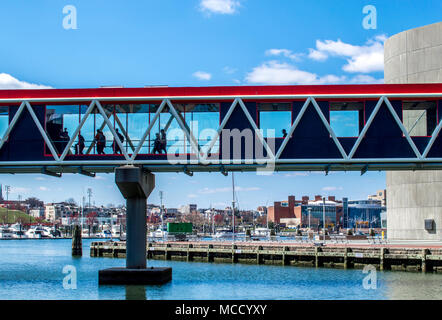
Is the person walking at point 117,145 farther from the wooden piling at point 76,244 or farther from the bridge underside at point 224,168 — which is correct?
the wooden piling at point 76,244

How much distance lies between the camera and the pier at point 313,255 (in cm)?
4994

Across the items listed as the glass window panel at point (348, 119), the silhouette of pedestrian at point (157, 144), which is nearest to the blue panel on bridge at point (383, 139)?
the glass window panel at point (348, 119)

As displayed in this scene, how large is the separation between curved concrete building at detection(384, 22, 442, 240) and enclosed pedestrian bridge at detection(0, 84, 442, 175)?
81.0 ft

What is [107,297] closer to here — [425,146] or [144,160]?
[144,160]

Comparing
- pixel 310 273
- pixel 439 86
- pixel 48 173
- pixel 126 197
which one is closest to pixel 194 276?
pixel 310 273

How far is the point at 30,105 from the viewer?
36312 mm

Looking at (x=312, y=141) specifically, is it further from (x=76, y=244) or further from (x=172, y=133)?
(x=76, y=244)

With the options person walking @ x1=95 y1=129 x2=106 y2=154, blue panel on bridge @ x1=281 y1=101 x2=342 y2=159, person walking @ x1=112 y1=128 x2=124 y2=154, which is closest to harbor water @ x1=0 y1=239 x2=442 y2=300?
blue panel on bridge @ x1=281 y1=101 x2=342 y2=159

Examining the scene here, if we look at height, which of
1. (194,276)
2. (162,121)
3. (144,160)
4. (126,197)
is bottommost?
(194,276)

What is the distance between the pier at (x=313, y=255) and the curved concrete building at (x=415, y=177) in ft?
24.7

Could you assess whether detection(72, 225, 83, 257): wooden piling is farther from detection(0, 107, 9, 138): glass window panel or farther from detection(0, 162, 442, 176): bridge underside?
detection(0, 107, 9, 138): glass window panel

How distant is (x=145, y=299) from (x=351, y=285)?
1487 centimetres
